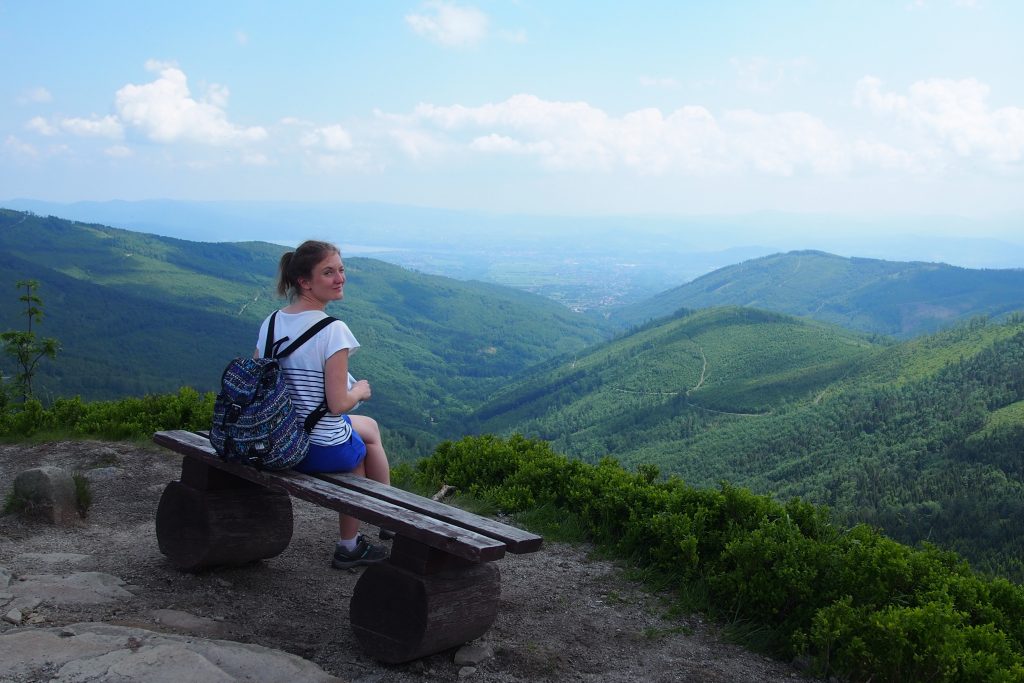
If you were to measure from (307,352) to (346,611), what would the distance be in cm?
213

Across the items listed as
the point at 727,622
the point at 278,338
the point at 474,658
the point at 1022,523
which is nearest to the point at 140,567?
the point at 278,338

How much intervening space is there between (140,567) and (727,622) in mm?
5063

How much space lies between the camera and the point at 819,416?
10212 centimetres

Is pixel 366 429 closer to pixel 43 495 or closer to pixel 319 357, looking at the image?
pixel 319 357

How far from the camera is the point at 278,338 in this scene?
5816mm

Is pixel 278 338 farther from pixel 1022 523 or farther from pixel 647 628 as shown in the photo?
pixel 1022 523

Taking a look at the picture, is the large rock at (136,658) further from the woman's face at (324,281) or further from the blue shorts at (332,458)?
the woman's face at (324,281)

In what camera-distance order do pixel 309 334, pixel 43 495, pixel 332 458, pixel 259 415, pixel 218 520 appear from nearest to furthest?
1. pixel 259 415
2. pixel 309 334
3. pixel 332 458
4. pixel 218 520
5. pixel 43 495

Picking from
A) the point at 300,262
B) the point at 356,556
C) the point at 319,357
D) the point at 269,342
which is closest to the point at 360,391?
the point at 319,357

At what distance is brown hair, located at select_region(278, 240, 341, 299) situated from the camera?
5.83 m

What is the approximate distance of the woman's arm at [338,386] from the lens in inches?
221

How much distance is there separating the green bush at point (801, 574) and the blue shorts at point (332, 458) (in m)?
2.91

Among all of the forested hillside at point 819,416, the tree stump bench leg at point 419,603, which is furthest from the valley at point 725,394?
the tree stump bench leg at point 419,603

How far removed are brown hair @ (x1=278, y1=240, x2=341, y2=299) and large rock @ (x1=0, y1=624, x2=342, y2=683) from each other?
8.45 feet
